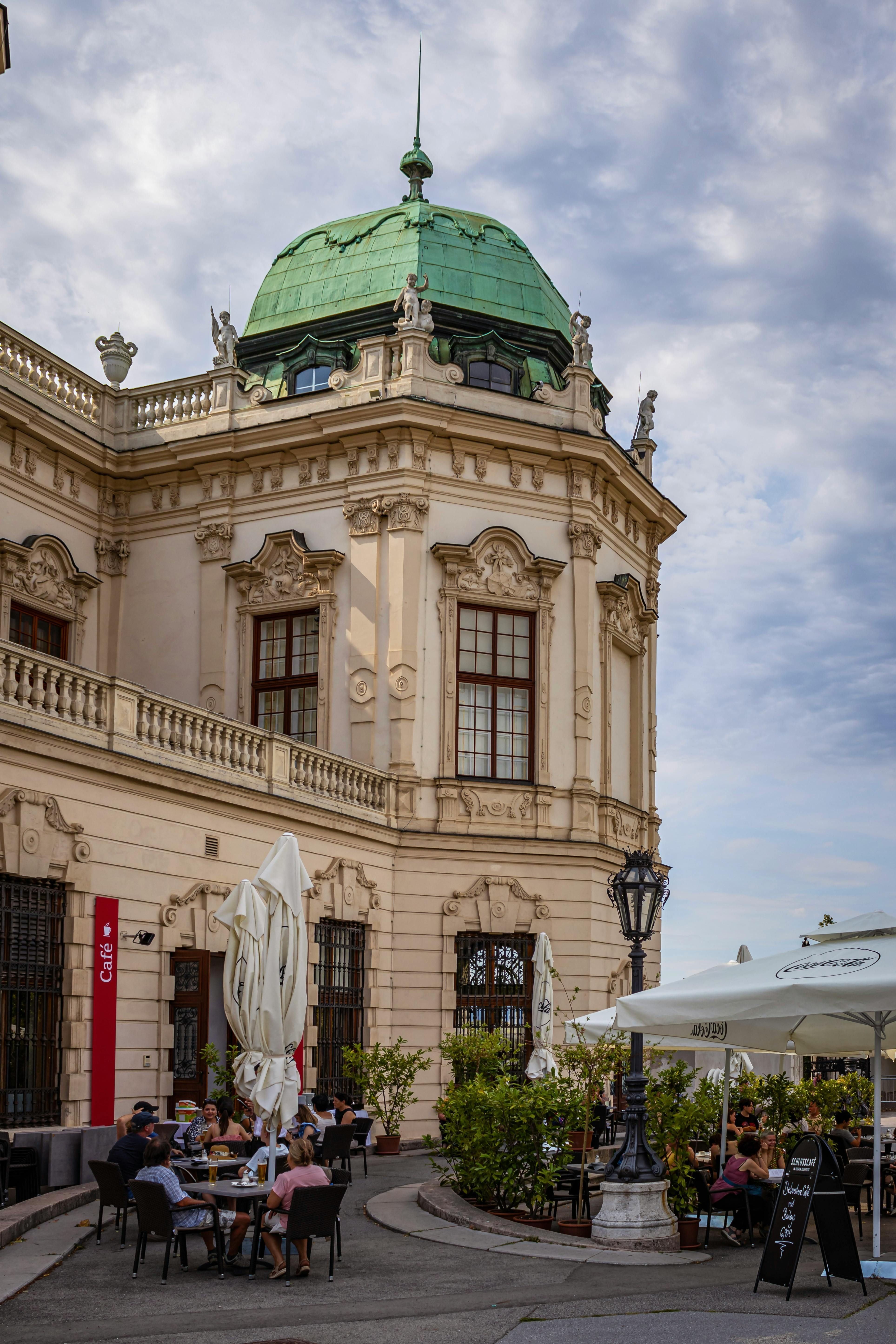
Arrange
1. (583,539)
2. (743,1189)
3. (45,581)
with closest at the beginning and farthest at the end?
(743,1189)
(45,581)
(583,539)

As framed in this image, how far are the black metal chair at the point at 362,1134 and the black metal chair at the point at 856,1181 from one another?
19.7 ft

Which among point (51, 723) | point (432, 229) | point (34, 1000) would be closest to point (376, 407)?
point (432, 229)

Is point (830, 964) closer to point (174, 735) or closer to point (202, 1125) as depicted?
point (202, 1125)

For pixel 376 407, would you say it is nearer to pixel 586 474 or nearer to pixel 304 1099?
pixel 586 474

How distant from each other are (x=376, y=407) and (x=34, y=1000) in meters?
12.3

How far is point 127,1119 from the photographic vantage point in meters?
15.0

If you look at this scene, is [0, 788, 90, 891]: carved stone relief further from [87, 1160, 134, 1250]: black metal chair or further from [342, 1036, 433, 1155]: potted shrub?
[342, 1036, 433, 1155]: potted shrub

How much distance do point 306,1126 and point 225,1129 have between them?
2.96 feet

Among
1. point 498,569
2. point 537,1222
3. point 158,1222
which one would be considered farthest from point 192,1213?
point 498,569

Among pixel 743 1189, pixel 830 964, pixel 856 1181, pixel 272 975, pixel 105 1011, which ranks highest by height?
pixel 830 964

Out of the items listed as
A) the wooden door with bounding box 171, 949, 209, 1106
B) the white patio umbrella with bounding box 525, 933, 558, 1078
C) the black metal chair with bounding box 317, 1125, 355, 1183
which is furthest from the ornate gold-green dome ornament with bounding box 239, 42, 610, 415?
the black metal chair with bounding box 317, 1125, 355, 1183

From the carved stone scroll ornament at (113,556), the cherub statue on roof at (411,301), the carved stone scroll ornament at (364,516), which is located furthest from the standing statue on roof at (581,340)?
the carved stone scroll ornament at (113,556)

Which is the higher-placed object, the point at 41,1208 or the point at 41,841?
the point at 41,841

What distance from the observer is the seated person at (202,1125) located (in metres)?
15.0
